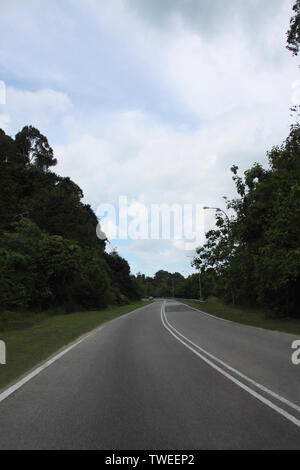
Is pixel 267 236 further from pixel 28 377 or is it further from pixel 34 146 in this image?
pixel 34 146

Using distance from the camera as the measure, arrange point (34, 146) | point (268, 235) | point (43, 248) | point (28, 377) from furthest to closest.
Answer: point (34, 146), point (43, 248), point (268, 235), point (28, 377)

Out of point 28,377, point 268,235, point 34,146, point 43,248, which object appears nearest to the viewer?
point 28,377

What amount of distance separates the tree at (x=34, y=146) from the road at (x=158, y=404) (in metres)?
73.5

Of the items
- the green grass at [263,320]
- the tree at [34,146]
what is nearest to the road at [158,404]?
the green grass at [263,320]

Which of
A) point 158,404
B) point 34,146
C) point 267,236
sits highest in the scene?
point 34,146

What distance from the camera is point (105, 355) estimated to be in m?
11.1

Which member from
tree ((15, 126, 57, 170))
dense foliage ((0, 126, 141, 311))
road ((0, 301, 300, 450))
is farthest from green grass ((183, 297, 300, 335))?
tree ((15, 126, 57, 170))

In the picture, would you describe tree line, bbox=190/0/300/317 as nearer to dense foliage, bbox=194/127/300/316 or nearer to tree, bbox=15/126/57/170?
dense foliage, bbox=194/127/300/316

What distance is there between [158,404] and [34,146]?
8047 cm

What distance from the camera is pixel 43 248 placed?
32.2m

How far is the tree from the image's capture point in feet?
258

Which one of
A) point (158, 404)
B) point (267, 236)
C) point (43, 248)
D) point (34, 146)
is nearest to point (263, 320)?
point (267, 236)
